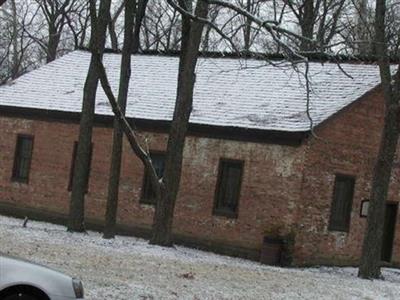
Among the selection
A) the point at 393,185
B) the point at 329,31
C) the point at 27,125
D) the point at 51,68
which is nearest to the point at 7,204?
the point at 27,125

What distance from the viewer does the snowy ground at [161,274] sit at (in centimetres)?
1230

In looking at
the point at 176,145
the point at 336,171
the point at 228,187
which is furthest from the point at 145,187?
the point at 336,171

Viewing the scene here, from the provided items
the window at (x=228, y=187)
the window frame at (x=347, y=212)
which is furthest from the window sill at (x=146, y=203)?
the window frame at (x=347, y=212)

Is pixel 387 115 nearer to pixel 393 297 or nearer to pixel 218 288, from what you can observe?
pixel 393 297

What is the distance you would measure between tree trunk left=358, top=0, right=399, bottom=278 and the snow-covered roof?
1.75 meters

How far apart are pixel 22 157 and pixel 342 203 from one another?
39.8 ft

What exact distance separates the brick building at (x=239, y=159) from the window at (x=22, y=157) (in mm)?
44

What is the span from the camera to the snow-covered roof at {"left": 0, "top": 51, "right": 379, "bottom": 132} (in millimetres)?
22312

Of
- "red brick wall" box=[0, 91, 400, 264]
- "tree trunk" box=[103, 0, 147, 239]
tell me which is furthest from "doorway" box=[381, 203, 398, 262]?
"tree trunk" box=[103, 0, 147, 239]

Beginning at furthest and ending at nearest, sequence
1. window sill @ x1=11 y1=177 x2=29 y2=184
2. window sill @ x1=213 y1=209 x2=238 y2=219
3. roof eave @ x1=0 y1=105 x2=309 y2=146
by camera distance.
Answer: window sill @ x1=11 y1=177 x2=29 y2=184, window sill @ x1=213 y1=209 x2=238 y2=219, roof eave @ x1=0 y1=105 x2=309 y2=146

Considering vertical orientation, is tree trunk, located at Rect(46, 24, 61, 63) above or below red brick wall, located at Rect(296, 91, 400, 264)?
above

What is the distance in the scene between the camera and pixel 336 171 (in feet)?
73.3

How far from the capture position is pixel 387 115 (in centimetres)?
1864

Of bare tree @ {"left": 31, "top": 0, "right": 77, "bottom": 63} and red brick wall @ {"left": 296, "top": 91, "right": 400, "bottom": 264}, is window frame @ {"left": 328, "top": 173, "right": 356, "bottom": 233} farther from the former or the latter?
bare tree @ {"left": 31, "top": 0, "right": 77, "bottom": 63}
